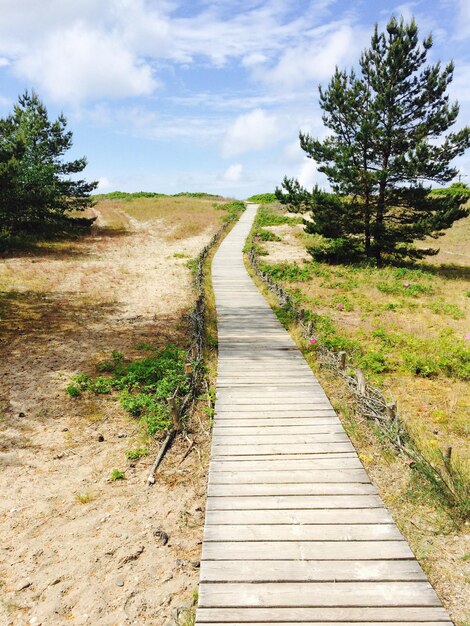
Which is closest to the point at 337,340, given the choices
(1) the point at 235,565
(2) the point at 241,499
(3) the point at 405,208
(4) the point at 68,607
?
(2) the point at 241,499

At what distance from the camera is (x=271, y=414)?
7.14m

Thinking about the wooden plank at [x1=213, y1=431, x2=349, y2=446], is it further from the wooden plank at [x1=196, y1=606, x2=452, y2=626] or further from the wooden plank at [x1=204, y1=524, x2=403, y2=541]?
the wooden plank at [x1=196, y1=606, x2=452, y2=626]

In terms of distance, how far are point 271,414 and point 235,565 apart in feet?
10.5

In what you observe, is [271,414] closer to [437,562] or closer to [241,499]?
[241,499]

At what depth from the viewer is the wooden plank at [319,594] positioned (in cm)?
367

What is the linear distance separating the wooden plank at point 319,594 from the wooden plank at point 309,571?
5 centimetres

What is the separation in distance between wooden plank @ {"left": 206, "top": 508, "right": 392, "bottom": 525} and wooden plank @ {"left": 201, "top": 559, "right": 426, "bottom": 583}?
0.56 meters

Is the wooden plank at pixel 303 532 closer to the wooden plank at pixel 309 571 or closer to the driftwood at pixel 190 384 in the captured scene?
the wooden plank at pixel 309 571

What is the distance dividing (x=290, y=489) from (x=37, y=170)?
2787cm

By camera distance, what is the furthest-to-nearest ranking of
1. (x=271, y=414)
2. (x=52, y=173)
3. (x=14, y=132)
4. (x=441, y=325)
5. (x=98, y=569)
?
(x=52, y=173), (x=14, y=132), (x=441, y=325), (x=271, y=414), (x=98, y=569)

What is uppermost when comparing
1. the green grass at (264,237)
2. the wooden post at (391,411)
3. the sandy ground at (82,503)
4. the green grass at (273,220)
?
the green grass at (273,220)

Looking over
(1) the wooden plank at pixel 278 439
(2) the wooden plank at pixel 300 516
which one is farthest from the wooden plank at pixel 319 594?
(1) the wooden plank at pixel 278 439

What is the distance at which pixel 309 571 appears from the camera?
3.98 metres

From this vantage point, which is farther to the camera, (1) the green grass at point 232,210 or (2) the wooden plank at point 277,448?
(1) the green grass at point 232,210
